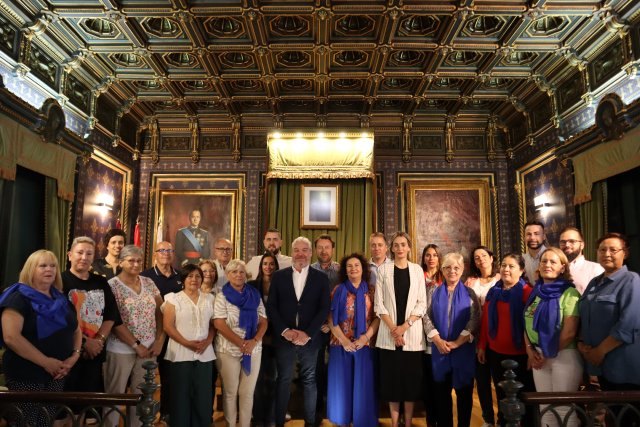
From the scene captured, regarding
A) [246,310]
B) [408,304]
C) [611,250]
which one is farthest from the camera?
[408,304]

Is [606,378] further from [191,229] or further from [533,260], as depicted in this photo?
[191,229]

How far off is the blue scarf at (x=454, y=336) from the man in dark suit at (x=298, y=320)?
36.3 inches

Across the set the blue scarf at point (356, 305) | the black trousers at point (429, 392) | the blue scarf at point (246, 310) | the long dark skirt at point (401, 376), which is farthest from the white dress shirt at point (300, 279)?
the black trousers at point (429, 392)

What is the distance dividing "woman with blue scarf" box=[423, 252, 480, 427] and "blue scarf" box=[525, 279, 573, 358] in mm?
580

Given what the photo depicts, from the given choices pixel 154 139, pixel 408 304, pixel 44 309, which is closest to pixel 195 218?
pixel 154 139

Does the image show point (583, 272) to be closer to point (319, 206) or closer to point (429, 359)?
point (429, 359)

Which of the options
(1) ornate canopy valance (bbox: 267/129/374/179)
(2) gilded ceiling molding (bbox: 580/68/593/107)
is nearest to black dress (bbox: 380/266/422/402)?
(2) gilded ceiling molding (bbox: 580/68/593/107)

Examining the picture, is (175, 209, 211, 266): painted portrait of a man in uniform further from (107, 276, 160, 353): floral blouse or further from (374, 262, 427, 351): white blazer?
(374, 262, 427, 351): white blazer

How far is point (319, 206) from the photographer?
26.1ft

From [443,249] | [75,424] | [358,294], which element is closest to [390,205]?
[443,249]

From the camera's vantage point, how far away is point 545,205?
265 inches

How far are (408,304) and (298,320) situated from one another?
0.91 meters

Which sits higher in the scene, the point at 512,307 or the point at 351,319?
the point at 512,307

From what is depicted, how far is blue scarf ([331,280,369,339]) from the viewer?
11.9 ft
